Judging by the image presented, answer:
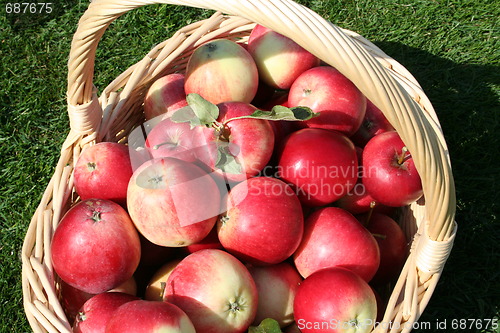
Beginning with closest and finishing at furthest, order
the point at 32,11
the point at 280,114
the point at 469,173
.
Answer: the point at 280,114 < the point at 469,173 < the point at 32,11

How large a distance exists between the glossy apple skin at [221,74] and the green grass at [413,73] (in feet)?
3.53

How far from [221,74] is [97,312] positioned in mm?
860

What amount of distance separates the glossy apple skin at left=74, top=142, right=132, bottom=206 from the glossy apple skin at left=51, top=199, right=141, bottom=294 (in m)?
0.10

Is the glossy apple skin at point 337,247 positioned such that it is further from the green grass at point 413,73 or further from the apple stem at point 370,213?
the green grass at point 413,73

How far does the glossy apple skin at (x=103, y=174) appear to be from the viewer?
1553 millimetres

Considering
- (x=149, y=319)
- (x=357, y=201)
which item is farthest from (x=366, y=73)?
(x=149, y=319)

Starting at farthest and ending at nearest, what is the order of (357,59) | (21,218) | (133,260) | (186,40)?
1. (21,218)
2. (186,40)
3. (133,260)
4. (357,59)

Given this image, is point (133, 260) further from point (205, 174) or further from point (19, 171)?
point (19, 171)

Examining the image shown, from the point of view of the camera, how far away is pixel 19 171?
2.38 metres

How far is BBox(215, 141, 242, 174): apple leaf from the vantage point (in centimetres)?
150

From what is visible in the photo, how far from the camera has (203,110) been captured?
4.91 feet

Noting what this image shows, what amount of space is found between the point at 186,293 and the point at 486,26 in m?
2.31

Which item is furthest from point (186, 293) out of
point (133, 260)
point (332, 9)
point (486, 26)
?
point (486, 26)

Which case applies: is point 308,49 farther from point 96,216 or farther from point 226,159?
point 96,216
